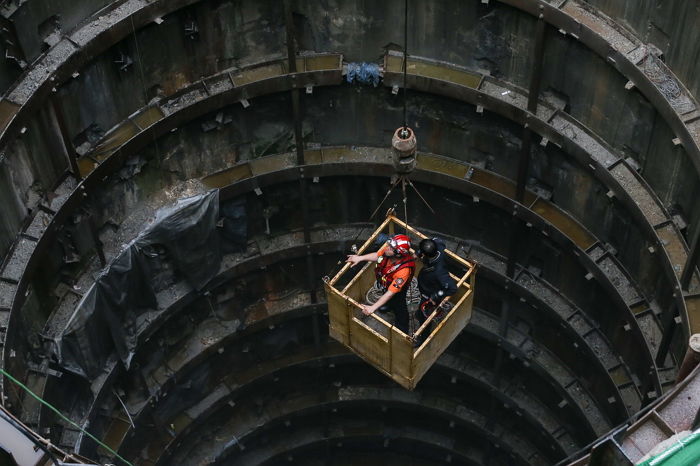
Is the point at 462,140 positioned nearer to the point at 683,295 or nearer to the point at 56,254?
the point at 683,295

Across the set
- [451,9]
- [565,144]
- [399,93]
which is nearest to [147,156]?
[399,93]

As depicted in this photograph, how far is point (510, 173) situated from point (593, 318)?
618cm

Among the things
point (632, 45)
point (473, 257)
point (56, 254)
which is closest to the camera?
point (632, 45)

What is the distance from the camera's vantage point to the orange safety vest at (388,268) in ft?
90.5

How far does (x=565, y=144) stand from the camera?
112 ft

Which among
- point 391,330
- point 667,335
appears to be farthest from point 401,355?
point 667,335

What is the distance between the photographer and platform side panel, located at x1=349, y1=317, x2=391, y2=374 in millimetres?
28406

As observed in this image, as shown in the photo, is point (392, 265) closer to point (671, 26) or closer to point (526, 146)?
point (526, 146)

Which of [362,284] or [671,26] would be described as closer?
[671,26]

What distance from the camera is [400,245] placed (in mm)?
27281

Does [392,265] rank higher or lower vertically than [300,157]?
lower

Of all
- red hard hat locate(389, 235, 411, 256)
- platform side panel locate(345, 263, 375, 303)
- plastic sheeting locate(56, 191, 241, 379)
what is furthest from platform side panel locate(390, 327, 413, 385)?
plastic sheeting locate(56, 191, 241, 379)

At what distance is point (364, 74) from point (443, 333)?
12681mm

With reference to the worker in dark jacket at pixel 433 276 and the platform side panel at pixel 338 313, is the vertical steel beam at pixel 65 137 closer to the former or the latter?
the platform side panel at pixel 338 313
